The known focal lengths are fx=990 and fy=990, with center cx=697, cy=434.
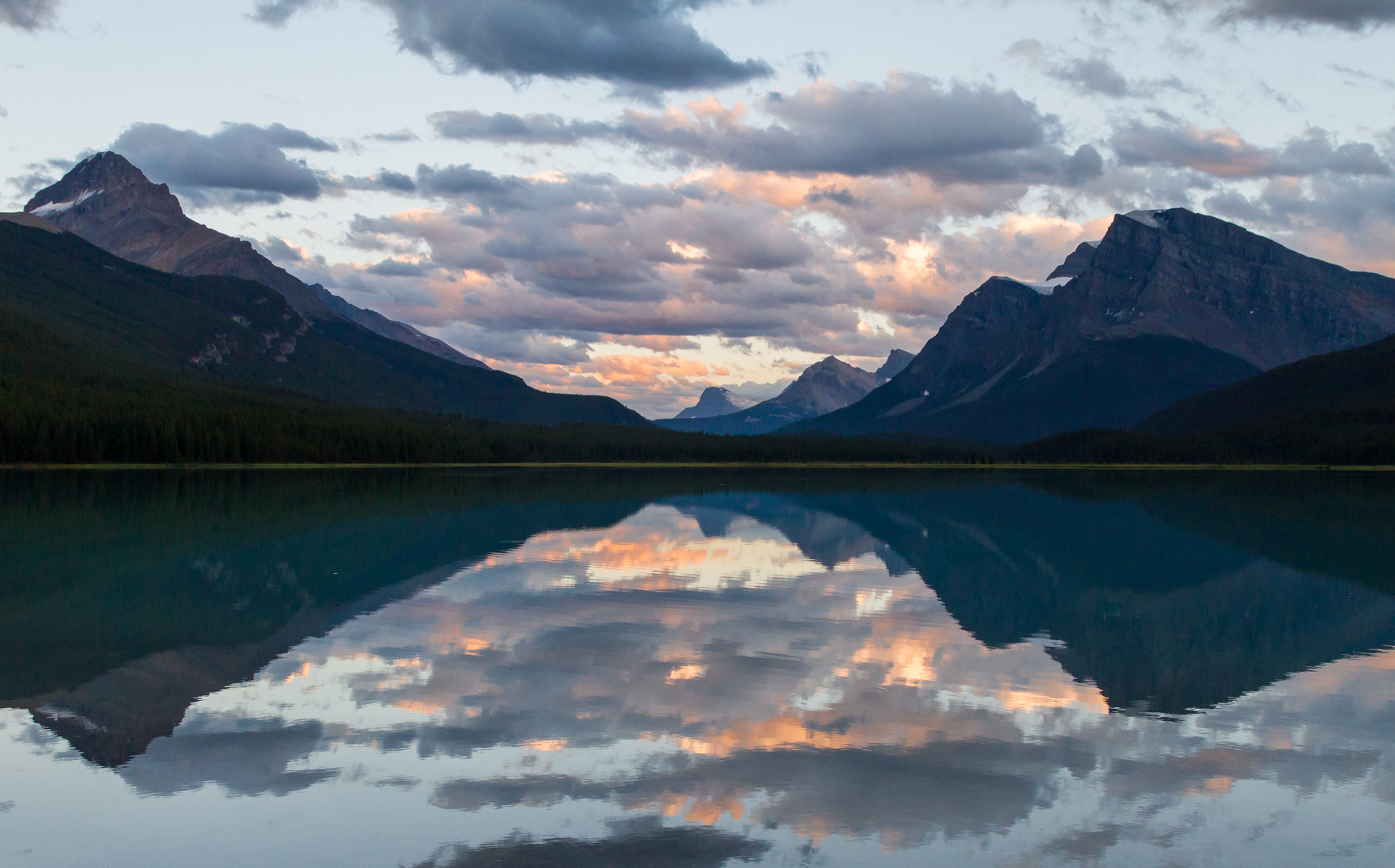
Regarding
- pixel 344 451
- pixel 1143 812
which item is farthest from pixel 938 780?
pixel 344 451

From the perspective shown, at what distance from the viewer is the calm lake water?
13.8 meters

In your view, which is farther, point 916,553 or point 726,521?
point 726,521

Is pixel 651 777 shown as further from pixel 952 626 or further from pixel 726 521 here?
pixel 726 521

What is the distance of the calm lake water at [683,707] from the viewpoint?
13.8 m

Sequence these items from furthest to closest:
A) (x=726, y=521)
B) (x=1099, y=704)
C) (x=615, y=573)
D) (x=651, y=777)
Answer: (x=726, y=521), (x=615, y=573), (x=1099, y=704), (x=651, y=777)

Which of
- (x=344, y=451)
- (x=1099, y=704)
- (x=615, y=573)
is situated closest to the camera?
(x=1099, y=704)

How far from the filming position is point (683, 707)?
20125mm

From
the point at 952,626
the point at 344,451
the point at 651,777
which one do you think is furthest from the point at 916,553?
the point at 344,451

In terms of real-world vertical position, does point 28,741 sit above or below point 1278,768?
below

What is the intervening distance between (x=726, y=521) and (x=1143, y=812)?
52831mm

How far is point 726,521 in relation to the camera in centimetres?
6744

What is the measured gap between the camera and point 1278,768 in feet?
55.5

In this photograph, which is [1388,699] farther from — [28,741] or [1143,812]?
[28,741]

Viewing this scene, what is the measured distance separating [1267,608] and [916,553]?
57.8ft
